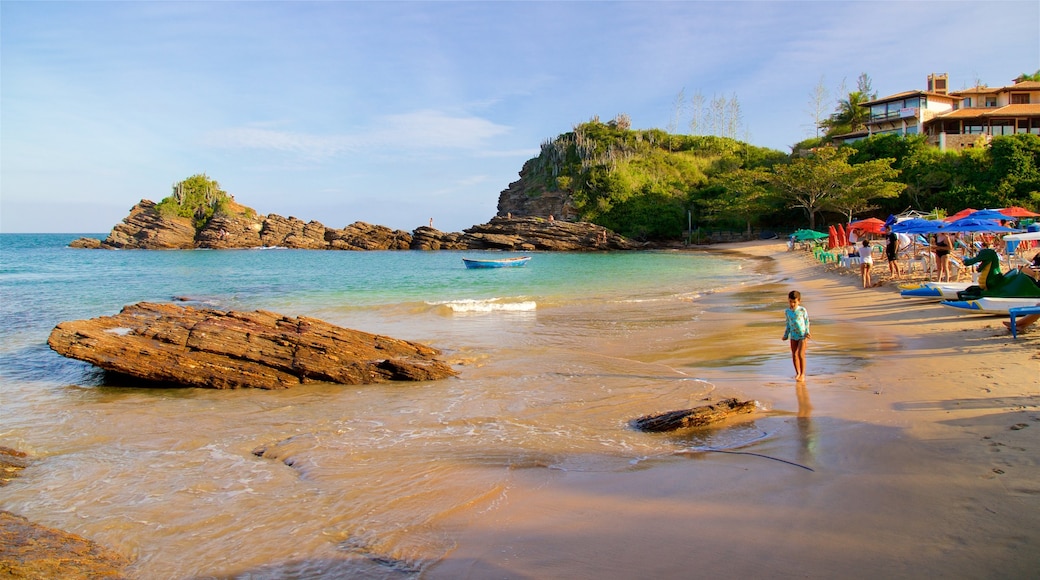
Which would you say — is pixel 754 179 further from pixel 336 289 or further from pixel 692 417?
pixel 692 417

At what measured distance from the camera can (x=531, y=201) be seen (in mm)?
76812

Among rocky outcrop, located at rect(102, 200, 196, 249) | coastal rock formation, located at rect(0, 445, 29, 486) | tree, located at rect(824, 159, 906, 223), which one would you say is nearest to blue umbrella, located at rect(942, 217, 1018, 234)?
coastal rock formation, located at rect(0, 445, 29, 486)

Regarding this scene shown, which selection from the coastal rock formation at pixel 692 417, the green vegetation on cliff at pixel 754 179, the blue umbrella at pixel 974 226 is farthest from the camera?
the green vegetation on cliff at pixel 754 179

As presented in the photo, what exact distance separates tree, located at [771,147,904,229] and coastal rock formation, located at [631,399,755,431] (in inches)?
1823

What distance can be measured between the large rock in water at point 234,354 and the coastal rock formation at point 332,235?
2129 inches

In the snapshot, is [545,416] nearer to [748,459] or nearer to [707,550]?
[748,459]

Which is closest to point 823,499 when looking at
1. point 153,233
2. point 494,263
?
point 494,263

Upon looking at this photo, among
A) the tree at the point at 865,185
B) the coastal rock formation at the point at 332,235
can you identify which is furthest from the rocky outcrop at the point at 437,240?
the tree at the point at 865,185

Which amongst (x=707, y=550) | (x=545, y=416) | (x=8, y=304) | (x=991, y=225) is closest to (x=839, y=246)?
(x=991, y=225)

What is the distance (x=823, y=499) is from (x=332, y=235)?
2958 inches

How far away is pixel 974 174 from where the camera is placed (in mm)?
46656

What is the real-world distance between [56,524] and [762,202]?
194 ft

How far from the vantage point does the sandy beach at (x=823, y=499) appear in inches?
142

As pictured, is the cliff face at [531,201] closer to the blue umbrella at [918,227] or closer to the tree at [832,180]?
the tree at [832,180]
